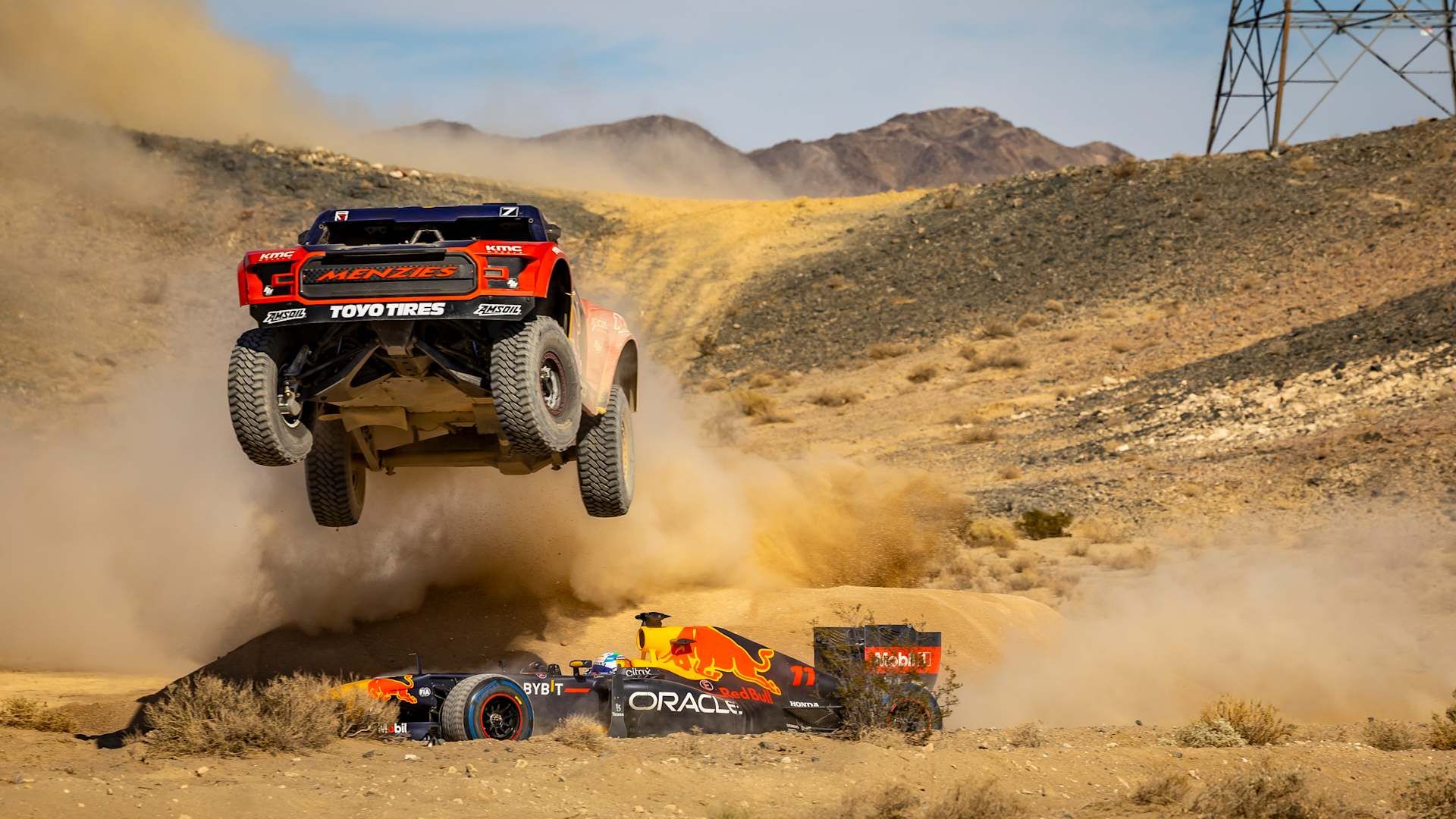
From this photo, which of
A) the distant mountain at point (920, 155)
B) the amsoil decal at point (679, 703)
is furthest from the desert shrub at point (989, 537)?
the distant mountain at point (920, 155)

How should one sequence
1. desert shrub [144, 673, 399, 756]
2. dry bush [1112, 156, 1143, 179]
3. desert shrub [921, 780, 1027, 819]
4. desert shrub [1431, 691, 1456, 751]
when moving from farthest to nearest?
dry bush [1112, 156, 1143, 179] → desert shrub [1431, 691, 1456, 751] → desert shrub [144, 673, 399, 756] → desert shrub [921, 780, 1027, 819]

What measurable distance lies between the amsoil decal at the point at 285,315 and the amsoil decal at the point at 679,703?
4.21 meters

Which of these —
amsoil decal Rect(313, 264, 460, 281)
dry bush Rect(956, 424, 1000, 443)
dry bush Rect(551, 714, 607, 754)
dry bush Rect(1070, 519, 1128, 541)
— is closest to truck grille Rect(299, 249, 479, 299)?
amsoil decal Rect(313, 264, 460, 281)

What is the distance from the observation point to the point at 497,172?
71562 mm

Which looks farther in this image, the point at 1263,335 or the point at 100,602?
the point at 1263,335

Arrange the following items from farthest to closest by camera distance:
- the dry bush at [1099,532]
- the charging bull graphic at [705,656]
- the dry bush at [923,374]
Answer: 1. the dry bush at [923,374]
2. the dry bush at [1099,532]
3. the charging bull graphic at [705,656]

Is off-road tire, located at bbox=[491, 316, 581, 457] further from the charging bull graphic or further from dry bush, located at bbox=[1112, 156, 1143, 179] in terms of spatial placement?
dry bush, located at bbox=[1112, 156, 1143, 179]

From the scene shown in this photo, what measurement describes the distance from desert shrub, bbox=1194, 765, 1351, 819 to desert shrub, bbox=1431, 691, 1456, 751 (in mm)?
3662

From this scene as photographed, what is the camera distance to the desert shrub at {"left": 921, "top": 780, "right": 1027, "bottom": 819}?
28.6 ft

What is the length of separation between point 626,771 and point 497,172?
64754 mm

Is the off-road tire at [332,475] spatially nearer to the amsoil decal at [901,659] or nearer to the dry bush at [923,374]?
the amsoil decal at [901,659]

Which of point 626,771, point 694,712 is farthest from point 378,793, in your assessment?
point 694,712

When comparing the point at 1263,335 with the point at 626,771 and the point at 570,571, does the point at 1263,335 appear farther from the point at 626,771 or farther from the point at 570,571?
the point at 626,771

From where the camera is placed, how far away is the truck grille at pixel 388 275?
384 inches
